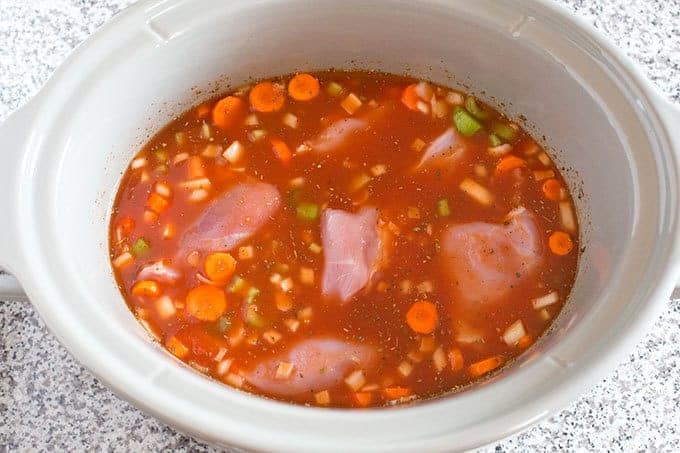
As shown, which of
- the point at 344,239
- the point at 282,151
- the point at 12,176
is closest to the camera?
the point at 12,176

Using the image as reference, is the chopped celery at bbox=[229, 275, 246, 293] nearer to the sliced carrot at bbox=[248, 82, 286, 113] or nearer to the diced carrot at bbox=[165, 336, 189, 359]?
the diced carrot at bbox=[165, 336, 189, 359]

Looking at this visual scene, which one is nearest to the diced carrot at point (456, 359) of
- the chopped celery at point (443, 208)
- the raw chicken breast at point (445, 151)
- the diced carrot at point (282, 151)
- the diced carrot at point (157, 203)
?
the chopped celery at point (443, 208)

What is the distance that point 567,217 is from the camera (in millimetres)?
1446

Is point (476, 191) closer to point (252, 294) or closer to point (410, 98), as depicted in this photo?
point (410, 98)

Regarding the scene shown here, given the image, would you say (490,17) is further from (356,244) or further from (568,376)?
(568,376)

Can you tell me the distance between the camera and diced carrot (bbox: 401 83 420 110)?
60.9 inches

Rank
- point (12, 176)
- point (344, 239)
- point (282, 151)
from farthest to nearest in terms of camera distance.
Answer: point (282, 151)
point (344, 239)
point (12, 176)

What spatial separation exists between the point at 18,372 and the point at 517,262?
863 millimetres

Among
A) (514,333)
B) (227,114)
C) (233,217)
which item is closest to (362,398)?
(514,333)

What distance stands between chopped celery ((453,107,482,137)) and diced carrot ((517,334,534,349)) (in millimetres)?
395

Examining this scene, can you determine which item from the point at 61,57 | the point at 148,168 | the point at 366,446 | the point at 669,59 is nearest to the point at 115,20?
the point at 148,168

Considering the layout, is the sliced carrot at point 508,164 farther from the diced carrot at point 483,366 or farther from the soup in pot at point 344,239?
the diced carrot at point 483,366

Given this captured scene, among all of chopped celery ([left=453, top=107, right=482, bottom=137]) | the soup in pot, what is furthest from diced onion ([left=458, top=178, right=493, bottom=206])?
chopped celery ([left=453, top=107, right=482, bottom=137])

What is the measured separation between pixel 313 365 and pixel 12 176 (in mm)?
526
